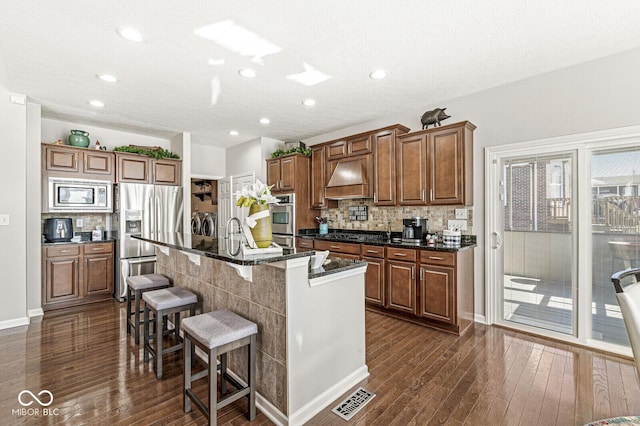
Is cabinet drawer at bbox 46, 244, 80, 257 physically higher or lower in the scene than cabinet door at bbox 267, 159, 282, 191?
lower

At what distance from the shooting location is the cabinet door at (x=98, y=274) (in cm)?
430

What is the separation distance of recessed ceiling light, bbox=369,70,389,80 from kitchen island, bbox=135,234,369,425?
1924 millimetres

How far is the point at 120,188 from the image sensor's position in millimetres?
4547

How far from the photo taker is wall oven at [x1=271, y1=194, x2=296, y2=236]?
202 inches

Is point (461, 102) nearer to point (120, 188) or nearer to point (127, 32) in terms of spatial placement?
point (127, 32)

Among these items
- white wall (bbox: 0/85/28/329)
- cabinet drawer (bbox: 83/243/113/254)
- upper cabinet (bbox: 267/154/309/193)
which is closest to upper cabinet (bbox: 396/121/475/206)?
upper cabinet (bbox: 267/154/309/193)

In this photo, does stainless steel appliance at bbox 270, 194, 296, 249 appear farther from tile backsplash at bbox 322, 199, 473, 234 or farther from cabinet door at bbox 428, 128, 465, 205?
cabinet door at bbox 428, 128, 465, 205

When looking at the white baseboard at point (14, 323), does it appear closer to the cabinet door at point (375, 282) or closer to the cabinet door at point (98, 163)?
the cabinet door at point (98, 163)

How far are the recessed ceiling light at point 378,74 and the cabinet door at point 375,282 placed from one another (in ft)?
6.91

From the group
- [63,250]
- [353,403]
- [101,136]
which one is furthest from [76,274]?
[353,403]

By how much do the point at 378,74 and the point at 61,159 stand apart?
437 centimetres

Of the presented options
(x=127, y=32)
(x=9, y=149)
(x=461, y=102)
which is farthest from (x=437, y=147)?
(x=9, y=149)

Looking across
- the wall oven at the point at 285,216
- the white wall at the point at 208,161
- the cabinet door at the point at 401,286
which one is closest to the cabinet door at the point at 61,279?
the white wall at the point at 208,161

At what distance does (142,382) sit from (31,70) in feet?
10.1
